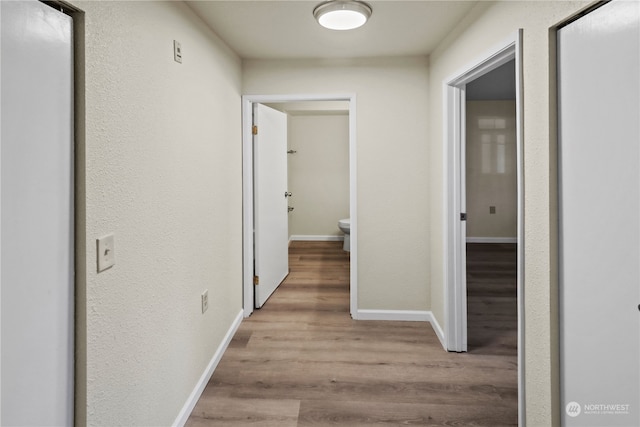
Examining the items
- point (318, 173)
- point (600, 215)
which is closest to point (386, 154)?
point (600, 215)

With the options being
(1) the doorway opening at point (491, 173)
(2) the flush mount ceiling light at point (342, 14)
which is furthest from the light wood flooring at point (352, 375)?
(1) the doorway opening at point (491, 173)

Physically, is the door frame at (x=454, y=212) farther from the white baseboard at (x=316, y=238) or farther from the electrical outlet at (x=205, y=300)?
the white baseboard at (x=316, y=238)

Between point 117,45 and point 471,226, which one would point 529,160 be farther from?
point 471,226

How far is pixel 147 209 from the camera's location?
4.84ft

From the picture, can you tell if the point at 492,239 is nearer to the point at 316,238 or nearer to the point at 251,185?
the point at 316,238

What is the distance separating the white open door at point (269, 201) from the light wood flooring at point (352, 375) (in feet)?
1.14

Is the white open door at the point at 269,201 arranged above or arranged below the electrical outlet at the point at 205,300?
above

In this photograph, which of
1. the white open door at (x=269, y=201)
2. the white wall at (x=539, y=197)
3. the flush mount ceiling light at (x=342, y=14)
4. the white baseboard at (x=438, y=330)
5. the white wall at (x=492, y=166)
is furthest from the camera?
the white wall at (x=492, y=166)

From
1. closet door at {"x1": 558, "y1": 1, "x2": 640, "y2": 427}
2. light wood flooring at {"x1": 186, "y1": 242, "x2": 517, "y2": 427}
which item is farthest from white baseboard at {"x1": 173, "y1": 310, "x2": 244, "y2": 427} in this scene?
closet door at {"x1": 558, "y1": 1, "x2": 640, "y2": 427}

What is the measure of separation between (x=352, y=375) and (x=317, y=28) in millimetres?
2192

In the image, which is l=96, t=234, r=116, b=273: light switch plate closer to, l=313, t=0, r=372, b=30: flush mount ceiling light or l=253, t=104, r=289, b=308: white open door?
l=313, t=0, r=372, b=30: flush mount ceiling light

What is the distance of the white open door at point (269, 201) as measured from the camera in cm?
318

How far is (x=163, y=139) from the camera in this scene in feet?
5.31

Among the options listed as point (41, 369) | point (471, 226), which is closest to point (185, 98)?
point (41, 369)
